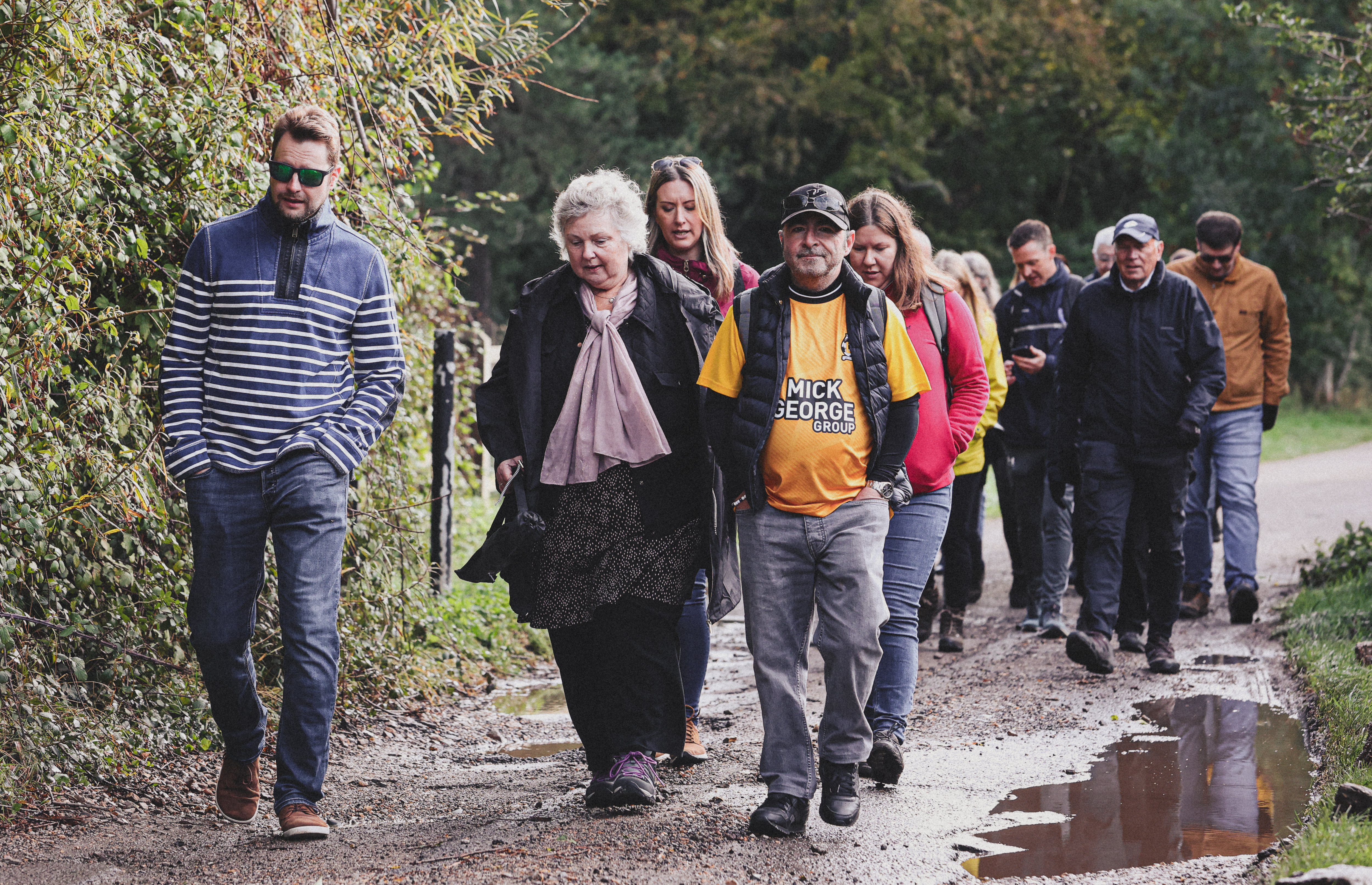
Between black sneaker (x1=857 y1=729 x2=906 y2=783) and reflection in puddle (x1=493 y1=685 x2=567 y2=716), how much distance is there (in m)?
2.04

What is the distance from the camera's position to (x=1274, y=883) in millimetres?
3514

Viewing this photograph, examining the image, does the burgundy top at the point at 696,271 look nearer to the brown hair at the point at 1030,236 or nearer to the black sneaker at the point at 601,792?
the black sneaker at the point at 601,792

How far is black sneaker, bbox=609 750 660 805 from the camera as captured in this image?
4469 millimetres

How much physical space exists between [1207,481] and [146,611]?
6300 mm

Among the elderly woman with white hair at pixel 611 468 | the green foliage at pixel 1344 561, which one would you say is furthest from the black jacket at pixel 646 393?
the green foliage at pixel 1344 561

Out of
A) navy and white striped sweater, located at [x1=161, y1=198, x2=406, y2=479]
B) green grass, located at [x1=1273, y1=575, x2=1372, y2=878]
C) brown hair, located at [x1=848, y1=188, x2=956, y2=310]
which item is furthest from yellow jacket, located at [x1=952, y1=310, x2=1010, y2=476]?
navy and white striped sweater, located at [x1=161, y1=198, x2=406, y2=479]

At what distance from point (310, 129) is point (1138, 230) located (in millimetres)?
4261

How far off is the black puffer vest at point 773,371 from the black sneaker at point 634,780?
3.32 feet

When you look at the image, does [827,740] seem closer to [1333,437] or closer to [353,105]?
[353,105]

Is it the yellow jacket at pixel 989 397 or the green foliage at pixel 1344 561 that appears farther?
the green foliage at pixel 1344 561

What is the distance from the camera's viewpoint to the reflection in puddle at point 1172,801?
4.07m

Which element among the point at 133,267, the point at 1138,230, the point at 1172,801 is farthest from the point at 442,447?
the point at 1172,801

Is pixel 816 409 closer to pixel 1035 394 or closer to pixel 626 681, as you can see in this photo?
pixel 626 681

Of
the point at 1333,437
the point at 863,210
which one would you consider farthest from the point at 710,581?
the point at 1333,437
